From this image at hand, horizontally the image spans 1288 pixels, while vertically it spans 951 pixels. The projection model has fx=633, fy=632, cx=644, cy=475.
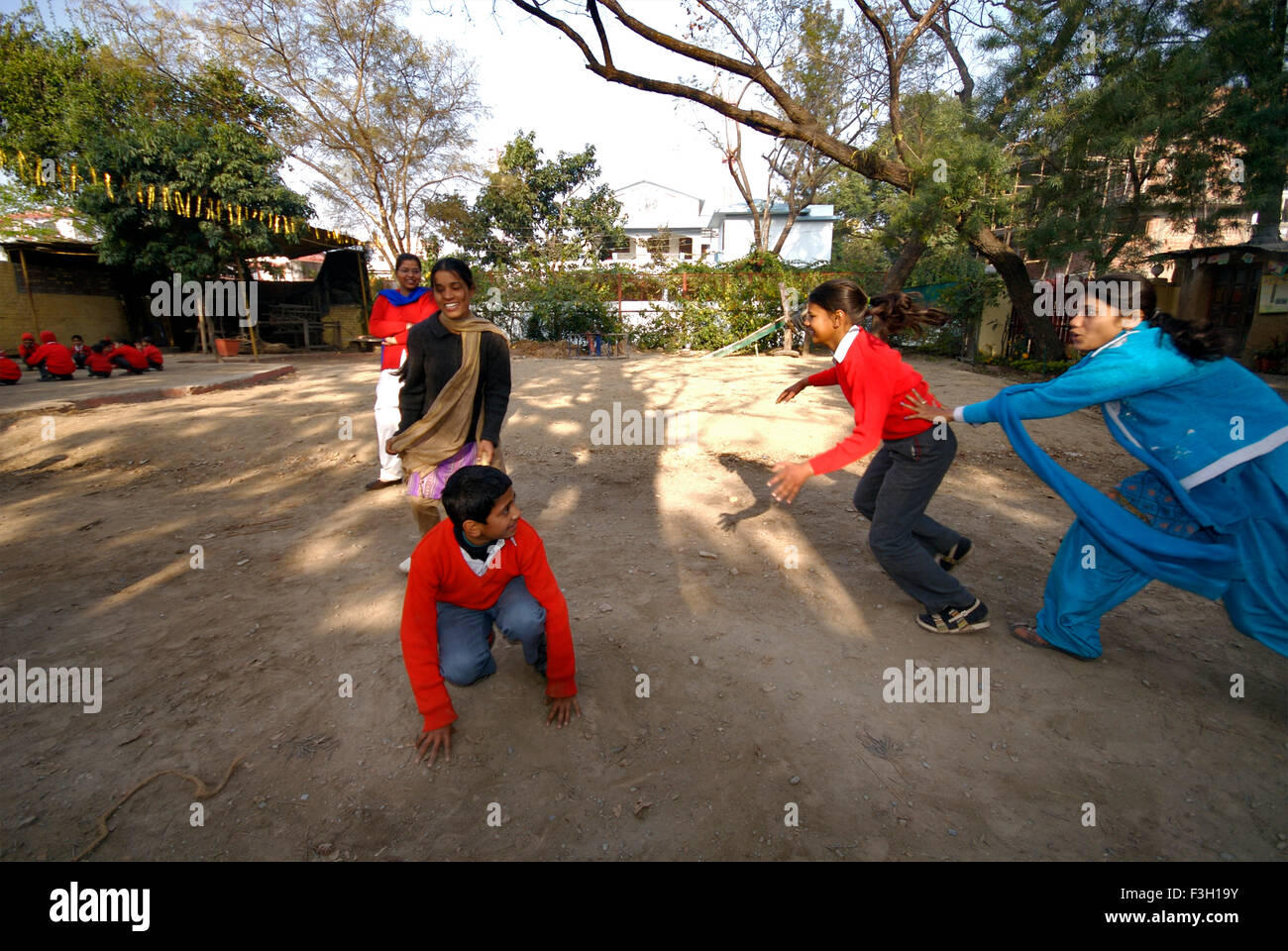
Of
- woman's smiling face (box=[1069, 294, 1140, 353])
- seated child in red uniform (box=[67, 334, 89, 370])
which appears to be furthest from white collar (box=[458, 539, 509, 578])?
seated child in red uniform (box=[67, 334, 89, 370])

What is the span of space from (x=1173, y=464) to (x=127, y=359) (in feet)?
50.7

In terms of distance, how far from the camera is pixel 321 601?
11.5ft

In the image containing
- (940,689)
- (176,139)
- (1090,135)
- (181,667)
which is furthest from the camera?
(176,139)

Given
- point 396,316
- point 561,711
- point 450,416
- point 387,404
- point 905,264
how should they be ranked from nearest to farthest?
point 561,711, point 450,416, point 396,316, point 387,404, point 905,264

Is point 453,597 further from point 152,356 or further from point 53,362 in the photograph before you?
point 152,356

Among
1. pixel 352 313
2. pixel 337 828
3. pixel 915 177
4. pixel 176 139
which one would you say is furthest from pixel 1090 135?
pixel 352 313

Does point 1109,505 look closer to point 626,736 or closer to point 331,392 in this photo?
point 626,736

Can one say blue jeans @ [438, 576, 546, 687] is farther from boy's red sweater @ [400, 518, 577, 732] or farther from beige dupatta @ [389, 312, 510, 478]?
beige dupatta @ [389, 312, 510, 478]

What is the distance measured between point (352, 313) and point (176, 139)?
697 cm

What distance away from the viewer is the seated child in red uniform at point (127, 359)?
12023 mm

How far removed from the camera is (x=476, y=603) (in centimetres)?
257

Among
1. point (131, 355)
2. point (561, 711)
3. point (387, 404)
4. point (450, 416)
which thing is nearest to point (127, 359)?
point (131, 355)

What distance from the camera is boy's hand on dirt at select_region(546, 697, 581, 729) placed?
2.44 metres

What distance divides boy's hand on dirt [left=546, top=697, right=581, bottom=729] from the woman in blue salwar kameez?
1.93 metres
